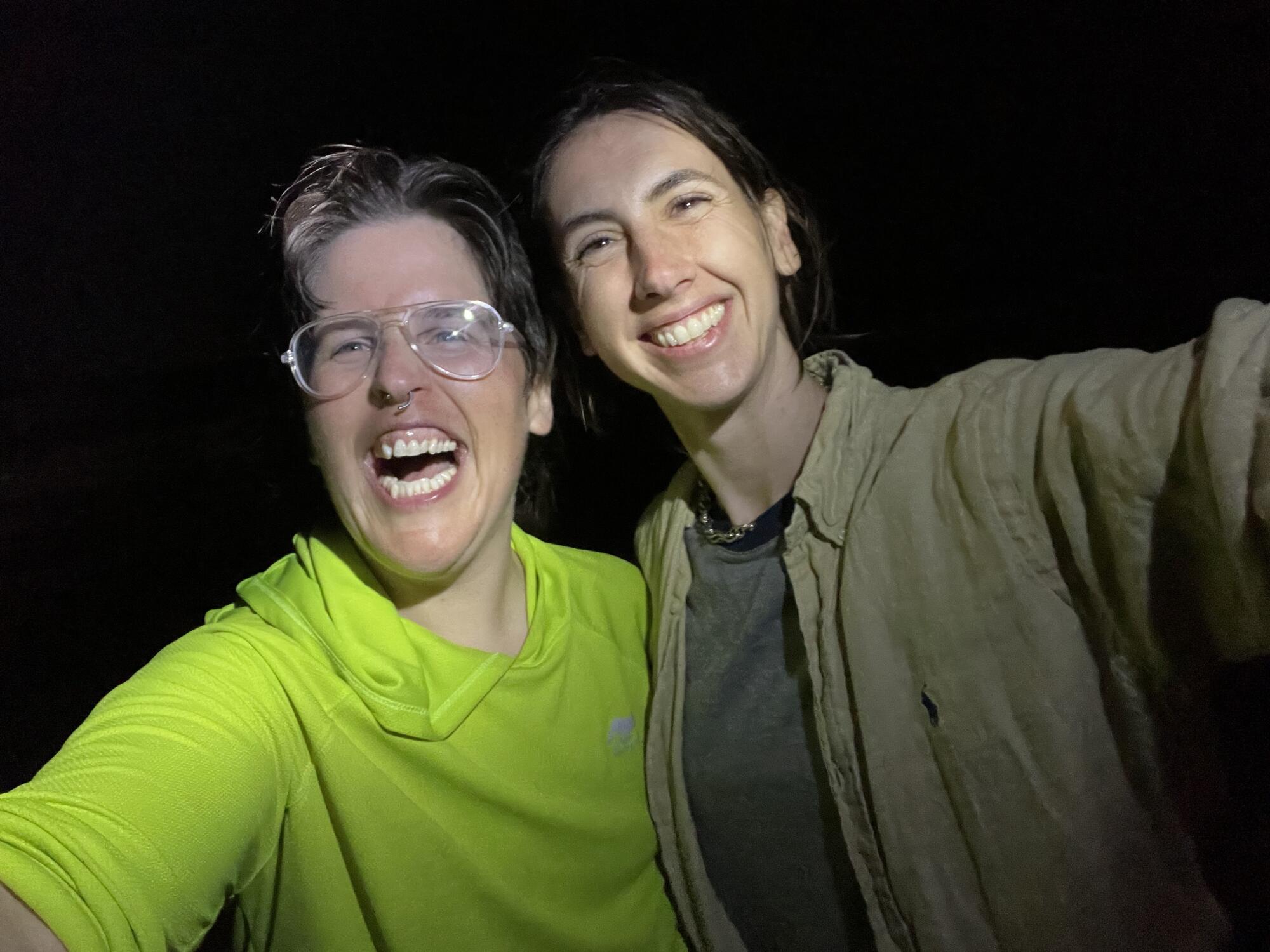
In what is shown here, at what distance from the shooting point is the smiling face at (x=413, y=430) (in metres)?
Answer: 1.14

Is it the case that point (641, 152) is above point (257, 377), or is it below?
above

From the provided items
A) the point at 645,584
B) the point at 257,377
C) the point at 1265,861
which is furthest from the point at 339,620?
the point at 1265,861

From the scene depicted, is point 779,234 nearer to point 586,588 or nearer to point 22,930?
point 586,588

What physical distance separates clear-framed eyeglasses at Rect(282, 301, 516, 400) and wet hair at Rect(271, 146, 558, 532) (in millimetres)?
54

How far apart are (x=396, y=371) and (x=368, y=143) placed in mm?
810

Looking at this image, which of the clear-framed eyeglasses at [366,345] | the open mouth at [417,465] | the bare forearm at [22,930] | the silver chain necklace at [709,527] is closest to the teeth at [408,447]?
the open mouth at [417,465]

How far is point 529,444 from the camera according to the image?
1.75 meters

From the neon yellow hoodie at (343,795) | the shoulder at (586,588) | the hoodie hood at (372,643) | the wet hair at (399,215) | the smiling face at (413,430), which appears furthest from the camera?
the shoulder at (586,588)

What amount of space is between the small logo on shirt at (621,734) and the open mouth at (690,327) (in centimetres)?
69

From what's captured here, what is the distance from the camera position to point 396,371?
1.15 metres

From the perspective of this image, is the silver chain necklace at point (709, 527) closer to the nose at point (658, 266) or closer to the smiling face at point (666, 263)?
the smiling face at point (666, 263)

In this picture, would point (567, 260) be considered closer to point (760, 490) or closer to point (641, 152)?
point (641, 152)

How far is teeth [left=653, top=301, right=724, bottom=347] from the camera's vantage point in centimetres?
123

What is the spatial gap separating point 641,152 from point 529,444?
0.75 m
